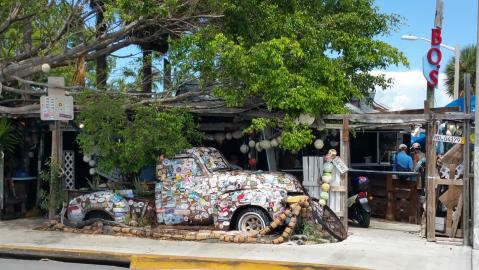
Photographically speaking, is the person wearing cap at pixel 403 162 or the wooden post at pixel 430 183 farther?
the person wearing cap at pixel 403 162

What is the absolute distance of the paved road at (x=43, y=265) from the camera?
364 inches

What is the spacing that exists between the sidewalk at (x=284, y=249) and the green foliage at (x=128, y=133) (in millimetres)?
1672

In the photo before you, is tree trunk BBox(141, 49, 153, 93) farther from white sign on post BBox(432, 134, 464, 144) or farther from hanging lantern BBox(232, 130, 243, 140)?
white sign on post BBox(432, 134, 464, 144)

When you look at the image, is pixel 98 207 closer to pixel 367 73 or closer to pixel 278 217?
pixel 278 217

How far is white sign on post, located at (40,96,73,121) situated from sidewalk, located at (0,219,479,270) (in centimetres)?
246

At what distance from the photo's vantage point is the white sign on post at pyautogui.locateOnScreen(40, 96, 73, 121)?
11875 mm

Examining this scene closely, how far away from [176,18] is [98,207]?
4.62 m

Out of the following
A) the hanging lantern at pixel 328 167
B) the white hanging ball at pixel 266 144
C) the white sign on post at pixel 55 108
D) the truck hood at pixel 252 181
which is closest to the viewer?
the truck hood at pixel 252 181

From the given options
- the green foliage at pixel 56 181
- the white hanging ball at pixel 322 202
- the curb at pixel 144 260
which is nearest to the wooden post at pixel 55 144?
the green foliage at pixel 56 181

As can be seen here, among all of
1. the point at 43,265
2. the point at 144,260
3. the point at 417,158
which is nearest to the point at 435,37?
the point at 417,158

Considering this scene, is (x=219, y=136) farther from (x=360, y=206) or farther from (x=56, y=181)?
(x=56, y=181)

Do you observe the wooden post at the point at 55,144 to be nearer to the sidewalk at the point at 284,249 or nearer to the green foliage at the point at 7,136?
the sidewalk at the point at 284,249

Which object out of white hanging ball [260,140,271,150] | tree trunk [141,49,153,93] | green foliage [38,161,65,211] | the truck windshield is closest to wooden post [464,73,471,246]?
white hanging ball [260,140,271,150]

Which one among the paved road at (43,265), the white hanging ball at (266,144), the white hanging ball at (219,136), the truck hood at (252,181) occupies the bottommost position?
the paved road at (43,265)
